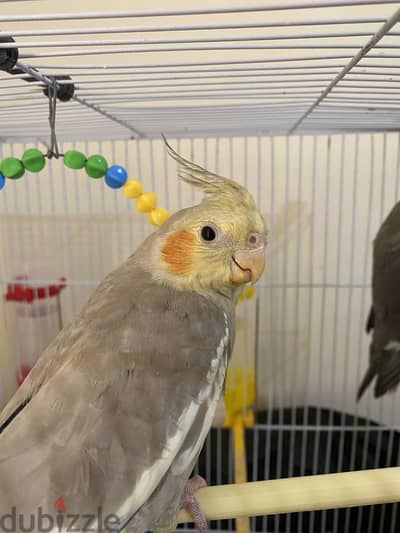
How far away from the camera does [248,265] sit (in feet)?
2.23

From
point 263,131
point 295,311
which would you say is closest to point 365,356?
point 295,311

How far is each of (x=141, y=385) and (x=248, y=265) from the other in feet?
0.80

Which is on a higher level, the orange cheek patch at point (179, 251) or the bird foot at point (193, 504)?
the orange cheek patch at point (179, 251)

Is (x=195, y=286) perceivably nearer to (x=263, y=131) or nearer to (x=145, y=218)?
(x=263, y=131)

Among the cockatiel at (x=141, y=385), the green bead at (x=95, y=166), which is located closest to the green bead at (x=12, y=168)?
the green bead at (x=95, y=166)

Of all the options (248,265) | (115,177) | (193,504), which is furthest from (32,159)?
(193,504)

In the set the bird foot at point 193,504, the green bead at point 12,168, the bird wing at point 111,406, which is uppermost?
the green bead at point 12,168

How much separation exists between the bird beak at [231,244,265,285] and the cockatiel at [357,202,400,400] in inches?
16.7

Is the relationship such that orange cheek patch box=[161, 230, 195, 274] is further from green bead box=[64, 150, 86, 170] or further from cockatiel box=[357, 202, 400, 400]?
cockatiel box=[357, 202, 400, 400]

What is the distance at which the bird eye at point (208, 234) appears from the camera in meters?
0.69

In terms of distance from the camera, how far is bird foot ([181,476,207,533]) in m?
0.62

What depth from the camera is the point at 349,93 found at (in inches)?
28.1

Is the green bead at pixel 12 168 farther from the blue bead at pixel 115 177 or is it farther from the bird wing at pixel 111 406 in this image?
the bird wing at pixel 111 406

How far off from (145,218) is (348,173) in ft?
2.12
